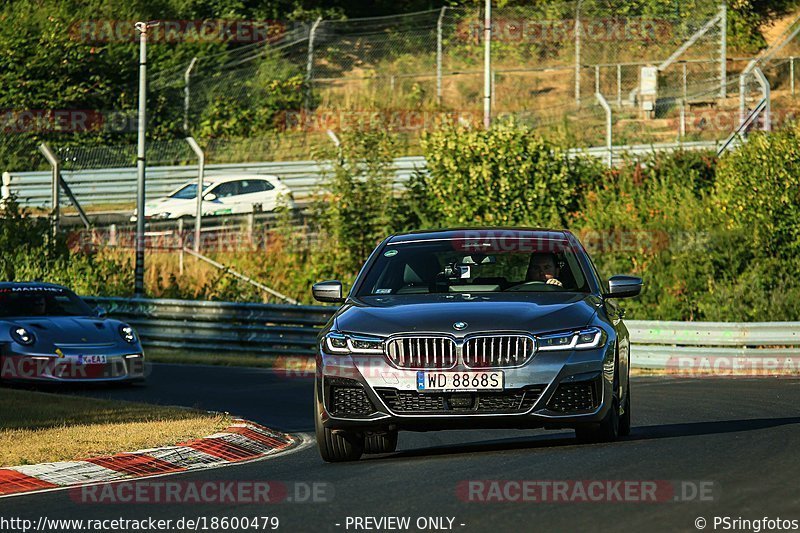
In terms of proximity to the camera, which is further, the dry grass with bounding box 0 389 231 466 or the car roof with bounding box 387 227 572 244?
the car roof with bounding box 387 227 572 244

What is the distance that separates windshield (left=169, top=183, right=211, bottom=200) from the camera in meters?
39.3

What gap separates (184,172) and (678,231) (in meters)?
16.8

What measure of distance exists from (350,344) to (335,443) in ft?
2.59

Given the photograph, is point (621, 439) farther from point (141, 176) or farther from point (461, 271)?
point (141, 176)

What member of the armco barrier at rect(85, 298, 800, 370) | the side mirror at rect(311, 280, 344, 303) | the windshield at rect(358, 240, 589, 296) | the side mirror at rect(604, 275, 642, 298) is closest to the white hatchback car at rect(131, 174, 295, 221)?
the armco barrier at rect(85, 298, 800, 370)

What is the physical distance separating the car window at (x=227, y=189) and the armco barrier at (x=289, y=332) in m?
11.2

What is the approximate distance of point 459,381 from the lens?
9.45m

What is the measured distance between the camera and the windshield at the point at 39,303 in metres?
18.8

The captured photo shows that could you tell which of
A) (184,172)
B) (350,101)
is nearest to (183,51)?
(350,101)

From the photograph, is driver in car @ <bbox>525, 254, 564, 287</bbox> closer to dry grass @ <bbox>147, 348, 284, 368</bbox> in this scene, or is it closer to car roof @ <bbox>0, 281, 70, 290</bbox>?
car roof @ <bbox>0, 281, 70, 290</bbox>

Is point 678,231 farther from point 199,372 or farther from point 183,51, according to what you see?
point 183,51

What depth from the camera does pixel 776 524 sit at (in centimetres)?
701

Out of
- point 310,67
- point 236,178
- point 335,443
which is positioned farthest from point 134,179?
point 335,443

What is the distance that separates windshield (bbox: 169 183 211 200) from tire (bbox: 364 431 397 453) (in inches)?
1140
